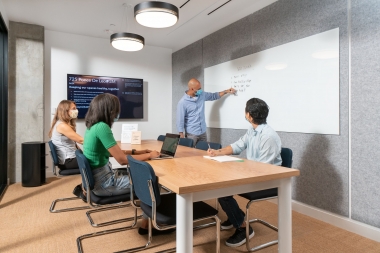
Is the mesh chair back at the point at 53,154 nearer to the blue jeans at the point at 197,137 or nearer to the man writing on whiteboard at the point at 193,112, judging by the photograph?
the man writing on whiteboard at the point at 193,112

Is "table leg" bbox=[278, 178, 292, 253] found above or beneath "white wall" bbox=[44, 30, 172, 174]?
beneath

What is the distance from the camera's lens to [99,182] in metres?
2.05

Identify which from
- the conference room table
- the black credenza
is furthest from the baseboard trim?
the black credenza

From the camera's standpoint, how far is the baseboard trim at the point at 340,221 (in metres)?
2.20

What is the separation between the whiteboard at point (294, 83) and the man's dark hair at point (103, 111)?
6.75 ft

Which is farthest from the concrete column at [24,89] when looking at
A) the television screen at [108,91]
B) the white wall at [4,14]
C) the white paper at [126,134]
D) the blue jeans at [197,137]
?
the blue jeans at [197,137]

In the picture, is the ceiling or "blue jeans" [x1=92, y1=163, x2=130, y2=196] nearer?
"blue jeans" [x1=92, y1=163, x2=130, y2=196]

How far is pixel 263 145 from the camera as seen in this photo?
2121mm

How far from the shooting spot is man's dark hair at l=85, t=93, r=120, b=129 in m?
2.03

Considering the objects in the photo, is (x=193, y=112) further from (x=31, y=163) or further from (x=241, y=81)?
(x=31, y=163)

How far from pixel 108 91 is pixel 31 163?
1.89 meters

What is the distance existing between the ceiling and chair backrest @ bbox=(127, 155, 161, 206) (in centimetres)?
259

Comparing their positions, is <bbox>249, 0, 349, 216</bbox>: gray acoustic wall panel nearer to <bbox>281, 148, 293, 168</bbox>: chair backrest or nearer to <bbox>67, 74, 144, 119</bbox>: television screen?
<bbox>281, 148, 293, 168</bbox>: chair backrest

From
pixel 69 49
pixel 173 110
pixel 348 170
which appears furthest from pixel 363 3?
pixel 69 49
